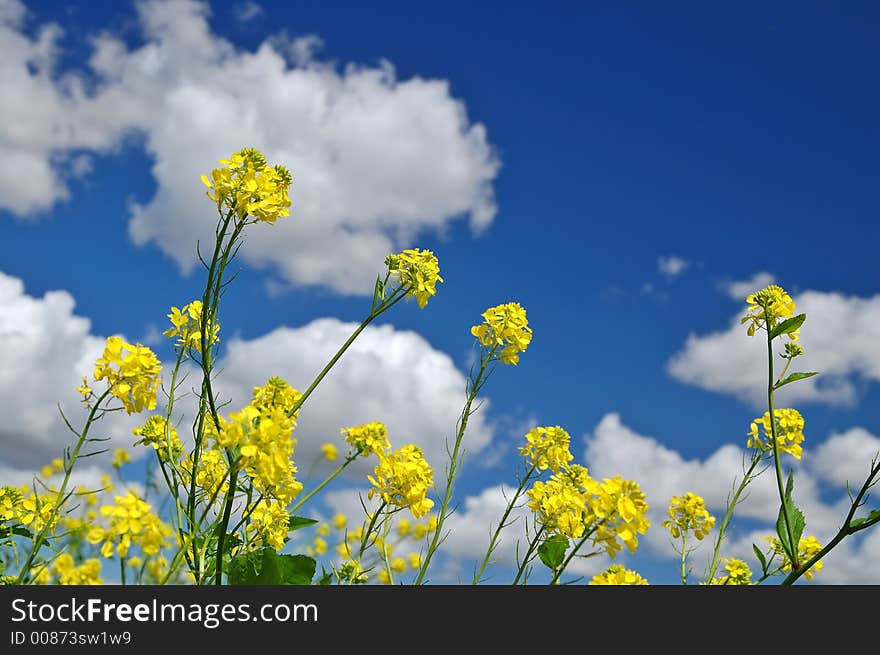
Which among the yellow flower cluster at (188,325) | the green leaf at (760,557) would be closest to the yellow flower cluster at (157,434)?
the yellow flower cluster at (188,325)

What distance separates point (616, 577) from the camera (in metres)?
2.60

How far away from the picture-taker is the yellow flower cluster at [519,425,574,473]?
386 centimetres

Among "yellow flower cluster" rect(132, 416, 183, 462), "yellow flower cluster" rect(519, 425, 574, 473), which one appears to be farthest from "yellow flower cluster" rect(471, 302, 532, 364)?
"yellow flower cluster" rect(132, 416, 183, 462)

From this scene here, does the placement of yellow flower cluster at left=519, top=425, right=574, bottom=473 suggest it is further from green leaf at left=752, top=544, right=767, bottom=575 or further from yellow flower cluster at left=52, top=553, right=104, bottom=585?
yellow flower cluster at left=52, top=553, right=104, bottom=585

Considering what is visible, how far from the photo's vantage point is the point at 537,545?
299cm

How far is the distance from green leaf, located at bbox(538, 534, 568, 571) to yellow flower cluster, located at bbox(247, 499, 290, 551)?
102 cm

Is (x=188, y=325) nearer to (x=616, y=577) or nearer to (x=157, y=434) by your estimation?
(x=157, y=434)

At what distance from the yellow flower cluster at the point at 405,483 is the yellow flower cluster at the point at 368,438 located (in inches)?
17.8

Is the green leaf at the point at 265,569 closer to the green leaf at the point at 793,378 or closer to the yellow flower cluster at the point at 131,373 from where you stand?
the yellow flower cluster at the point at 131,373

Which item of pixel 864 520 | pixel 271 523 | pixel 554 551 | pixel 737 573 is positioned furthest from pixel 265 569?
pixel 737 573

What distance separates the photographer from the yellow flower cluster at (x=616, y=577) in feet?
8.54
